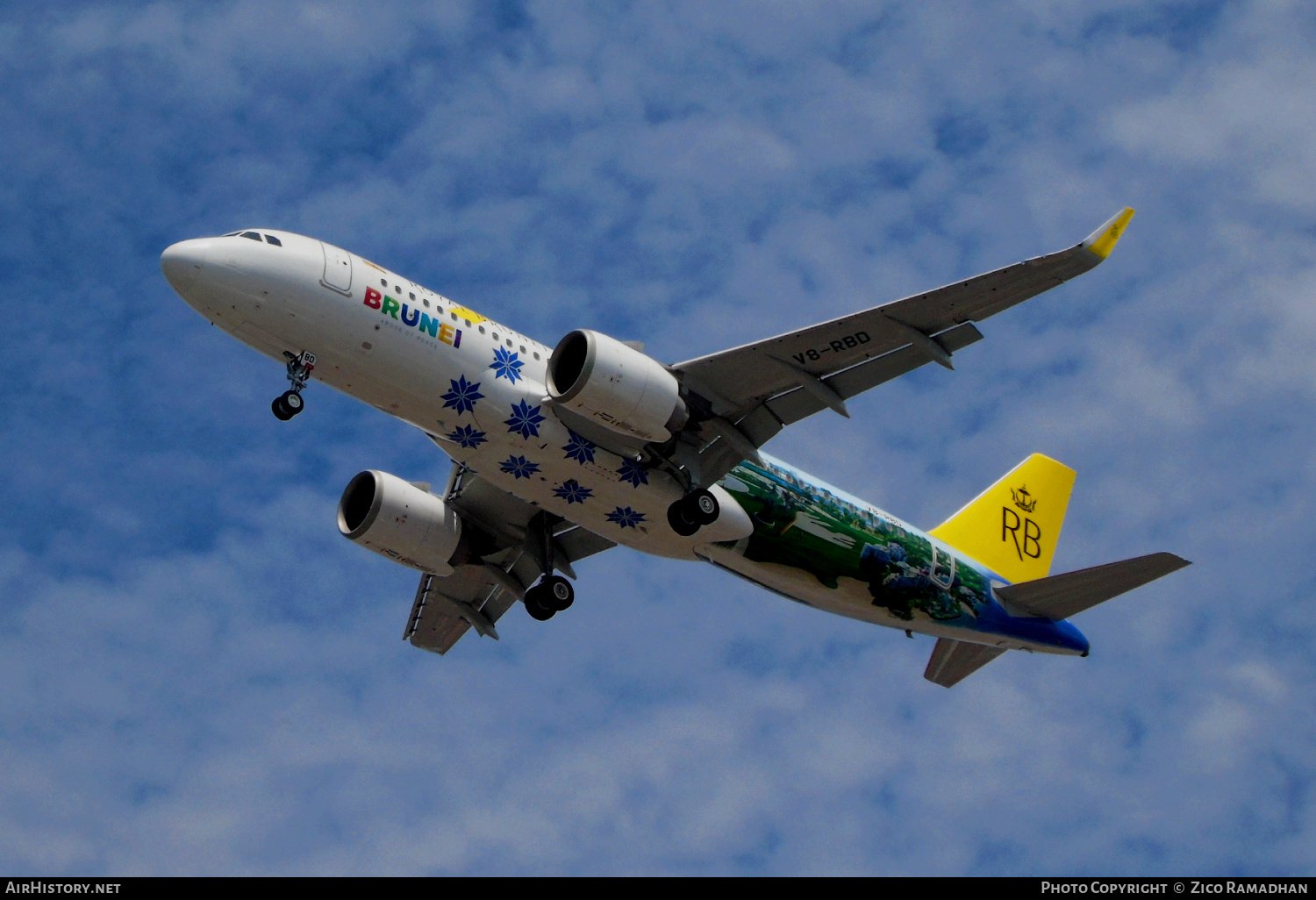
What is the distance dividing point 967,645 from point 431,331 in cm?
1839

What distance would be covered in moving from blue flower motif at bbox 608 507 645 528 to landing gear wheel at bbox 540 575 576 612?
395 centimetres

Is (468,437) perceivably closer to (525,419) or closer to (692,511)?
(525,419)

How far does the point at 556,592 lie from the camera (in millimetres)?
37031

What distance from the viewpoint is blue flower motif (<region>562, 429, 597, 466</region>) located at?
106 ft

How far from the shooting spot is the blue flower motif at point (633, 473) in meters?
32.8

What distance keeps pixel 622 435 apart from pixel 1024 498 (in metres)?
16.1

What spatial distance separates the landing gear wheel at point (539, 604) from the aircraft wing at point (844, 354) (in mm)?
6136

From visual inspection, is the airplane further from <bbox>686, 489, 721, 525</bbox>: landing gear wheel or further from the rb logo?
the rb logo

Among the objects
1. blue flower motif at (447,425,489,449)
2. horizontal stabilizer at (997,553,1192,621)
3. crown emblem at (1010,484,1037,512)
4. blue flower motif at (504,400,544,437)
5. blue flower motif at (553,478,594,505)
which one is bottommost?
horizontal stabilizer at (997,553,1192,621)

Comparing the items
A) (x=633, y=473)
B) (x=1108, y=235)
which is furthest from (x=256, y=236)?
(x=1108, y=235)

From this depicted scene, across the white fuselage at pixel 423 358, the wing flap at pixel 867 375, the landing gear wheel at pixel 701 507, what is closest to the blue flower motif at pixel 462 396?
the white fuselage at pixel 423 358

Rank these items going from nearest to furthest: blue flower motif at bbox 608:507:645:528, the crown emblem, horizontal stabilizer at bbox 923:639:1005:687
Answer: blue flower motif at bbox 608:507:645:528 → horizontal stabilizer at bbox 923:639:1005:687 → the crown emblem

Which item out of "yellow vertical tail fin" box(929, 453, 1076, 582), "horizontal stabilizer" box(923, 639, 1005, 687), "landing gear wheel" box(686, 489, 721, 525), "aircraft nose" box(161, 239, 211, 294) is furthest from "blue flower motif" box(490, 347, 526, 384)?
"horizontal stabilizer" box(923, 639, 1005, 687)
